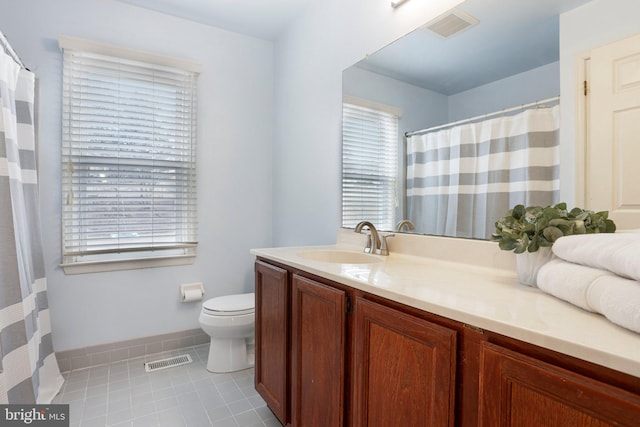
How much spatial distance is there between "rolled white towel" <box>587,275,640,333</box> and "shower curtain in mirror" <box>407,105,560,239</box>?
0.51 meters

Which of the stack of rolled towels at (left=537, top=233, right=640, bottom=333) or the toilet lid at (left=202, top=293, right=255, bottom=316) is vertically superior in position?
the stack of rolled towels at (left=537, top=233, right=640, bottom=333)

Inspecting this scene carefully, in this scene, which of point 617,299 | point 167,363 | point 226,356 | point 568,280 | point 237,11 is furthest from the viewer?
point 237,11

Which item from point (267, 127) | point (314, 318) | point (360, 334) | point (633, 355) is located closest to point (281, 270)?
point (314, 318)

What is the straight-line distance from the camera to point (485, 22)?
1.29 metres

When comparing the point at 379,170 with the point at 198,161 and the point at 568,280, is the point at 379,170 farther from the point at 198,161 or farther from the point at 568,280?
the point at 198,161

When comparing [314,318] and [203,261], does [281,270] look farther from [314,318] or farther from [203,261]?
[203,261]

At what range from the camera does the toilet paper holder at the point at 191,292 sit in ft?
8.17

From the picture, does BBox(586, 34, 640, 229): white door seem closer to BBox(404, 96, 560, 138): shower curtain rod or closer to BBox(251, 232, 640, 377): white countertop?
BBox(404, 96, 560, 138): shower curtain rod

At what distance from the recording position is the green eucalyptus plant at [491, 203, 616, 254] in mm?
868

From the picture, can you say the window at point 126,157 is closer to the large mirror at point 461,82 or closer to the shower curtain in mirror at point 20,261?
the shower curtain in mirror at point 20,261

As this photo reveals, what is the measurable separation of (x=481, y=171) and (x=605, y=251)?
2.30 feet

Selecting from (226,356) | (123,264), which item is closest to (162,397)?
(226,356)

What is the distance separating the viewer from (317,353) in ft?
4.10

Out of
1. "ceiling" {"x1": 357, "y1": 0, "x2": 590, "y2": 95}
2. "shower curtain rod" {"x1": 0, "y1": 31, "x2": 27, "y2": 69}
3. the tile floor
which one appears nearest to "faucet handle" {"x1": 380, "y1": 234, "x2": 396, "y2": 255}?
"ceiling" {"x1": 357, "y1": 0, "x2": 590, "y2": 95}
